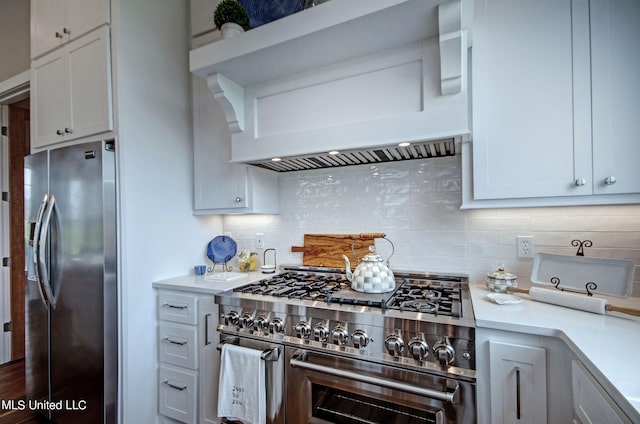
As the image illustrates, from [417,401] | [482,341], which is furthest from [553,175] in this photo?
[417,401]

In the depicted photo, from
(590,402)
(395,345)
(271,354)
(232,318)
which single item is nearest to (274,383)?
(271,354)

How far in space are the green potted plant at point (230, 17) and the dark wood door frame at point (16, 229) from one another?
9.30ft

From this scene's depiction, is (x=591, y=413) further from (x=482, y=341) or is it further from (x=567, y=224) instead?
(x=567, y=224)

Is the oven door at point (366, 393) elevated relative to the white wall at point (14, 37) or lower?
lower

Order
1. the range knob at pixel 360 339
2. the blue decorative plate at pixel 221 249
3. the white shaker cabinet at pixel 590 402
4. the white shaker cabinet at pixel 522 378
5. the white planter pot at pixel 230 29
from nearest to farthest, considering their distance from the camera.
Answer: the white shaker cabinet at pixel 590 402, the white shaker cabinet at pixel 522 378, the range knob at pixel 360 339, the white planter pot at pixel 230 29, the blue decorative plate at pixel 221 249

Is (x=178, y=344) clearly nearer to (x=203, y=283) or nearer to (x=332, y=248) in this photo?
(x=203, y=283)

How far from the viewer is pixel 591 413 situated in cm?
78

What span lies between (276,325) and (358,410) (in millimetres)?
504

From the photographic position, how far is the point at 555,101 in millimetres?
1199

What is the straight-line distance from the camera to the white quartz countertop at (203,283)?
1657 millimetres

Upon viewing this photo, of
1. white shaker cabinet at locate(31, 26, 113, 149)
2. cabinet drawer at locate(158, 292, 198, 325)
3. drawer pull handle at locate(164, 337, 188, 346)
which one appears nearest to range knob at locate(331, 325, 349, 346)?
cabinet drawer at locate(158, 292, 198, 325)

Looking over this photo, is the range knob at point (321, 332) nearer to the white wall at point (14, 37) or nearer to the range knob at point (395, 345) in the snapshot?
the range knob at point (395, 345)

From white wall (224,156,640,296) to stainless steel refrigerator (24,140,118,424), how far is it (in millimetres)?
957

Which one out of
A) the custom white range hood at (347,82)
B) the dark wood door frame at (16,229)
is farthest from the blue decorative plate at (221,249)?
the dark wood door frame at (16,229)
